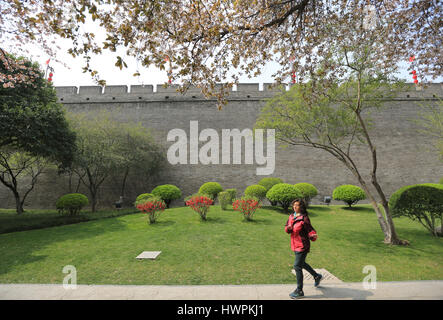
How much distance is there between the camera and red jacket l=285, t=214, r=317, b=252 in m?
3.69

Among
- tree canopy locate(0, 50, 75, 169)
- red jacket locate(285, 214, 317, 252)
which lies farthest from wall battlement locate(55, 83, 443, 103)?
red jacket locate(285, 214, 317, 252)

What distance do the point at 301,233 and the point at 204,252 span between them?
3127mm

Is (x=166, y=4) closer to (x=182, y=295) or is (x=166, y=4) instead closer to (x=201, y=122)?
(x=182, y=295)

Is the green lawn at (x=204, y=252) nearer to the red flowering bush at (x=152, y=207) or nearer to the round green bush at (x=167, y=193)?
the red flowering bush at (x=152, y=207)

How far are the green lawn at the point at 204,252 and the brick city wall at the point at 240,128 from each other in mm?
6699

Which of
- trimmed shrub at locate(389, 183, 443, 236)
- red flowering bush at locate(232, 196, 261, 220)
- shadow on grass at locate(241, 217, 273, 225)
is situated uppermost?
trimmed shrub at locate(389, 183, 443, 236)

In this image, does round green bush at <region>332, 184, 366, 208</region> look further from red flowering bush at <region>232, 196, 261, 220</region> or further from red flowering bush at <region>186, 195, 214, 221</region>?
red flowering bush at <region>186, 195, 214, 221</region>

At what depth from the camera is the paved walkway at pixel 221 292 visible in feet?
11.8

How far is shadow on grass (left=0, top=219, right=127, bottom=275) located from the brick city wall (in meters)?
7.21

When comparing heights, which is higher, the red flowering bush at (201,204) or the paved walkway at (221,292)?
the red flowering bush at (201,204)

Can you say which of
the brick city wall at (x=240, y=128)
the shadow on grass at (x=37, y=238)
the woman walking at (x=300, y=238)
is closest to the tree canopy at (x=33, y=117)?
the shadow on grass at (x=37, y=238)

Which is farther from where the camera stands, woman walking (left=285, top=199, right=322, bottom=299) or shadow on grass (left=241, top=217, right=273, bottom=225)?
shadow on grass (left=241, top=217, right=273, bottom=225)

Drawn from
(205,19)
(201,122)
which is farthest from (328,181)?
(205,19)

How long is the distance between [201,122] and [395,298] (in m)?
15.1
